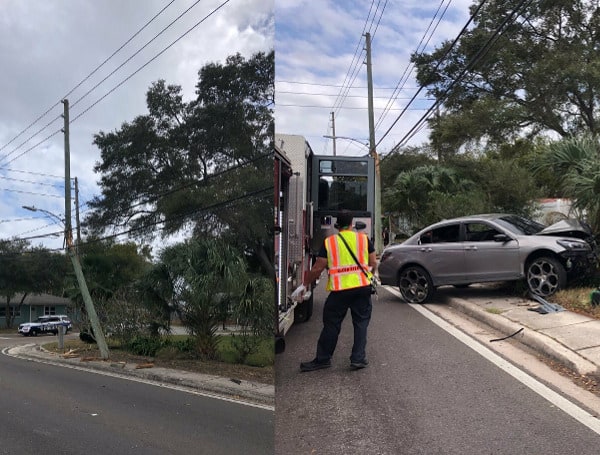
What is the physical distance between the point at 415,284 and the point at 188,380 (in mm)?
7060

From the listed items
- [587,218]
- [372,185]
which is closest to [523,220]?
[587,218]

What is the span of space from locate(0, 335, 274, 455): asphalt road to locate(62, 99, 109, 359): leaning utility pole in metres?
1.30

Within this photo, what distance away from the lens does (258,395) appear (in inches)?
102

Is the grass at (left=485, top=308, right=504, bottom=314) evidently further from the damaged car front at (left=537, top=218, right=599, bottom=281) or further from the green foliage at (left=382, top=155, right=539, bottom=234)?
the green foliage at (left=382, top=155, right=539, bottom=234)

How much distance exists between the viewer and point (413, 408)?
17.3 ft

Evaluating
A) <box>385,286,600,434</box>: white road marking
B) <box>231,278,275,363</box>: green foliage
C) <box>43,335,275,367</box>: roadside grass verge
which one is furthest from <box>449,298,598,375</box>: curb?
<box>231,278,275,363</box>: green foliage

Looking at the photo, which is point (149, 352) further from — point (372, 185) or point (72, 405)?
point (372, 185)

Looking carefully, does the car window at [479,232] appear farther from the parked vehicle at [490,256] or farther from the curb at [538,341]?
the curb at [538,341]

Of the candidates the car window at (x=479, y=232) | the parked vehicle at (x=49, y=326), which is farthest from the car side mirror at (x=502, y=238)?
the parked vehicle at (x=49, y=326)

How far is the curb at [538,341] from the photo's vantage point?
6.46 meters

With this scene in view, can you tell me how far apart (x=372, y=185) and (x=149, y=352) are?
592 cm

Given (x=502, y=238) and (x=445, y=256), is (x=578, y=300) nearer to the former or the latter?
(x=502, y=238)

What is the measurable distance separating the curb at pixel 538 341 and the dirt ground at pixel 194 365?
386 centimetres

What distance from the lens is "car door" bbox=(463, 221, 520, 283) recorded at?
10555 millimetres
